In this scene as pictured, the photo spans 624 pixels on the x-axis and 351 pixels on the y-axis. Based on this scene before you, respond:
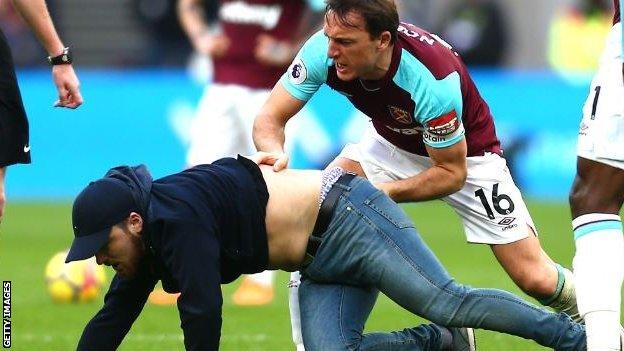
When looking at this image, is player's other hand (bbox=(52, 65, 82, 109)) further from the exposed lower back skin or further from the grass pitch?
the grass pitch

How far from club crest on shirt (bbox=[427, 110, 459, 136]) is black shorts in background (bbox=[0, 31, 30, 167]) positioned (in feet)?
6.30

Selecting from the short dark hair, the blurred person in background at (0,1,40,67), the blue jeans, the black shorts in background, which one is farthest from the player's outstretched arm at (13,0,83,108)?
the blurred person in background at (0,1,40,67)

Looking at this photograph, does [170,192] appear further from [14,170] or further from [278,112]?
[14,170]

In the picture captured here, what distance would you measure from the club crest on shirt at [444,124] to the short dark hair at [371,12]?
480 mm

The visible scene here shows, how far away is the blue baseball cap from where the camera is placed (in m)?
5.77

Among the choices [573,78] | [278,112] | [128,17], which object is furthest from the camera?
[128,17]

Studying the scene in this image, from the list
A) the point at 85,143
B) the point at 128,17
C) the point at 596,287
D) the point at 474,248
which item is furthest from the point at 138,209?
the point at 128,17

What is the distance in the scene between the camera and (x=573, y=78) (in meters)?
19.1

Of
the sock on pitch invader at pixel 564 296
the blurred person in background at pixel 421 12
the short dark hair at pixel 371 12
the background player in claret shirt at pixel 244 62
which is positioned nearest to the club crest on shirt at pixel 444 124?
the short dark hair at pixel 371 12

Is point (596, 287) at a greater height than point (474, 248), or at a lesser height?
greater

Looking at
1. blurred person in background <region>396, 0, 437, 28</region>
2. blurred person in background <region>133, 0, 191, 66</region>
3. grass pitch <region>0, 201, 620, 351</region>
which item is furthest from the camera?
blurred person in background <region>396, 0, 437, 28</region>

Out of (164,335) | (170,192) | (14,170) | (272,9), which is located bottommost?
(14,170)

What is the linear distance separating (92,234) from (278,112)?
161cm

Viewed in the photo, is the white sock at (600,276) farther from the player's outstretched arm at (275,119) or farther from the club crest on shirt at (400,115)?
the player's outstretched arm at (275,119)
